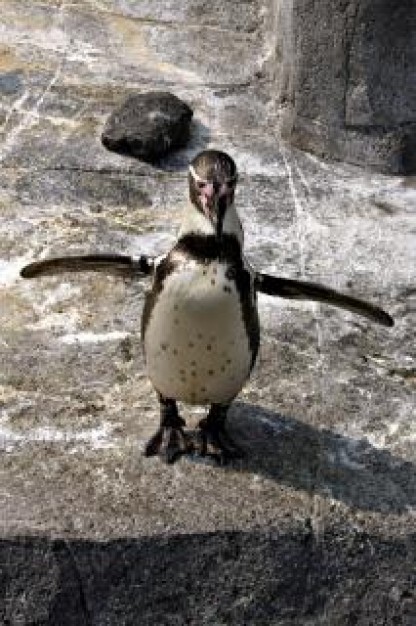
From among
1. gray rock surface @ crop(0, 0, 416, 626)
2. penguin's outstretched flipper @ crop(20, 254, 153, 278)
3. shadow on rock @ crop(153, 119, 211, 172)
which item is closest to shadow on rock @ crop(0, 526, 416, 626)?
gray rock surface @ crop(0, 0, 416, 626)

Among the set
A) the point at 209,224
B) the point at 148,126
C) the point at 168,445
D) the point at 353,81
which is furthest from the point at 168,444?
the point at 353,81

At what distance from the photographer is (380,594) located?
10.3 ft

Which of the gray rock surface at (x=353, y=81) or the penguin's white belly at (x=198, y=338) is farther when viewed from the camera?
the gray rock surface at (x=353, y=81)

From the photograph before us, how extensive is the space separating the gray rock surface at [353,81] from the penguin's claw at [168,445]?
180 cm

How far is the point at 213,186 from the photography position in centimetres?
277

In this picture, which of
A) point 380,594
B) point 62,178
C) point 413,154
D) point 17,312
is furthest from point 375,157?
point 380,594

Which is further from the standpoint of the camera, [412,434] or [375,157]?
[375,157]

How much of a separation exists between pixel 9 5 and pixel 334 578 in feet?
10.9

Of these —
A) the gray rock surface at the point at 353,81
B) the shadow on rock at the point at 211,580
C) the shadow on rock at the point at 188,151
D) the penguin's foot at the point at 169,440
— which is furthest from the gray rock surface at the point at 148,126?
the shadow on rock at the point at 211,580

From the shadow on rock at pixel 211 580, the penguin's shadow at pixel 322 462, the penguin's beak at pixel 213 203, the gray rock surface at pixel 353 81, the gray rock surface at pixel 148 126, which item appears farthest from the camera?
the gray rock surface at pixel 148 126

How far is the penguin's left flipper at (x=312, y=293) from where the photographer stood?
3.07 meters

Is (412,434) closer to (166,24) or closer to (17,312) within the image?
(17,312)

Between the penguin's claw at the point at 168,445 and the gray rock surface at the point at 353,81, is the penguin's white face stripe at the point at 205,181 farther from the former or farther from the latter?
the gray rock surface at the point at 353,81

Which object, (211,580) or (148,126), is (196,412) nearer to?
(211,580)
